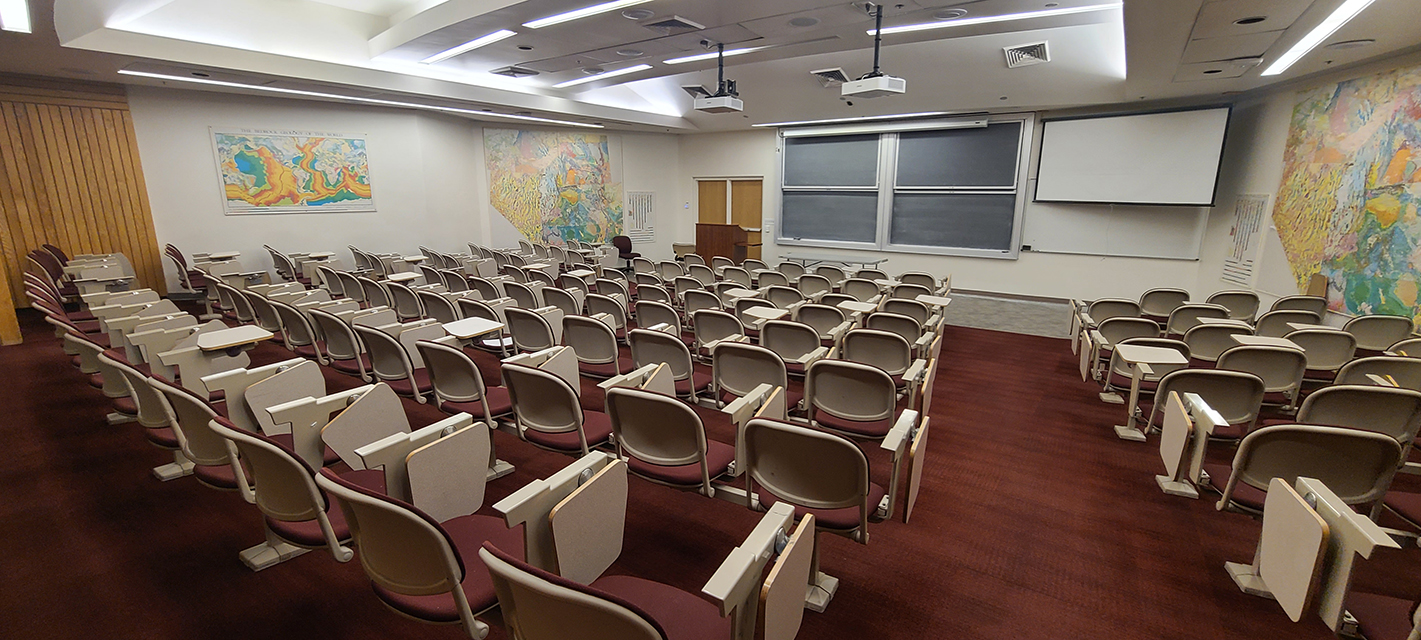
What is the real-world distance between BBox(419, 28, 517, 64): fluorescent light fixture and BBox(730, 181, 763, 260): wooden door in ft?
25.2

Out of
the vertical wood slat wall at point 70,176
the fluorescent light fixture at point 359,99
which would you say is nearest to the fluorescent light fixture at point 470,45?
the fluorescent light fixture at point 359,99

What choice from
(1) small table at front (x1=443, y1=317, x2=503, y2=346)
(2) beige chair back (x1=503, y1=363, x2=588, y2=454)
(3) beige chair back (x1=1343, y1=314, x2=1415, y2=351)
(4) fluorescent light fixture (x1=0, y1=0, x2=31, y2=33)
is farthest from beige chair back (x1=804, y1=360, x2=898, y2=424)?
(4) fluorescent light fixture (x1=0, y1=0, x2=31, y2=33)

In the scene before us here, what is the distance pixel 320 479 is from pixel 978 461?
3689 mm

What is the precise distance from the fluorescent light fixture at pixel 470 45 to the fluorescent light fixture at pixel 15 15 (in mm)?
3526

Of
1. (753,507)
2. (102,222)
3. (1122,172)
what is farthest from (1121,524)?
(102,222)

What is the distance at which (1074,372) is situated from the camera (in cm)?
584

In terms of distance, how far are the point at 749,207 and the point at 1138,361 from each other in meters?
11.1

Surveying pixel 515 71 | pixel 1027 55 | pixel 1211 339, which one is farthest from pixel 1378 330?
pixel 515 71

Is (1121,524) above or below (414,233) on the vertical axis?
below

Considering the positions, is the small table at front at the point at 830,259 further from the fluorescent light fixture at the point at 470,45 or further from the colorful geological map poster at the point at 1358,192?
the fluorescent light fixture at the point at 470,45

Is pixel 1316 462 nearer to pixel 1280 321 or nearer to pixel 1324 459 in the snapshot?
pixel 1324 459

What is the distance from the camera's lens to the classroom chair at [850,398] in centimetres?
307

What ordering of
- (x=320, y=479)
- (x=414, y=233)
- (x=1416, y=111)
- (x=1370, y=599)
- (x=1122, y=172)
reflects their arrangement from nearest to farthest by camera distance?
(x=320, y=479) → (x=1370, y=599) → (x=1416, y=111) → (x=1122, y=172) → (x=414, y=233)

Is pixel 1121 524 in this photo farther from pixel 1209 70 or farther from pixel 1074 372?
pixel 1209 70
